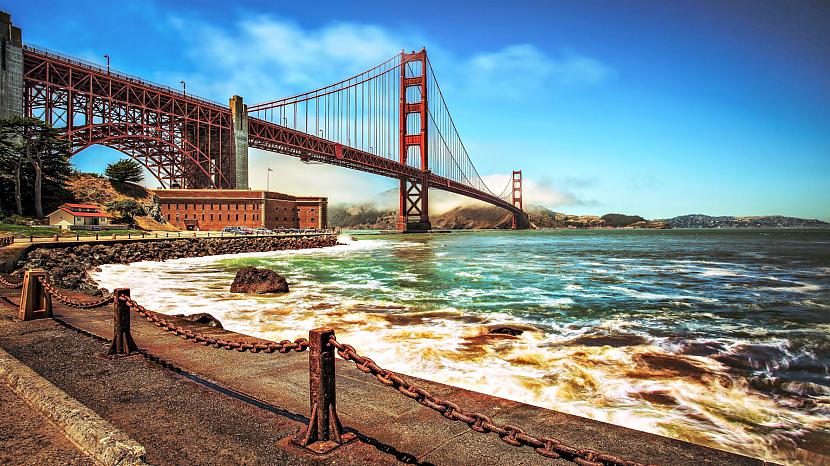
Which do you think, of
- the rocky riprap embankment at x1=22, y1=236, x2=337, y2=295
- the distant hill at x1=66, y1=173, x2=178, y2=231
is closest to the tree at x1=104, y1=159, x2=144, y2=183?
A: the distant hill at x1=66, y1=173, x2=178, y2=231

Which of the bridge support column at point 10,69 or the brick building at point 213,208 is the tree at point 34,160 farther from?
the brick building at point 213,208

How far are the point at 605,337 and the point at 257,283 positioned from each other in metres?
10.1

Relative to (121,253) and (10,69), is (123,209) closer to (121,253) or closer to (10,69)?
(10,69)

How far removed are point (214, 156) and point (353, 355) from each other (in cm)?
6759

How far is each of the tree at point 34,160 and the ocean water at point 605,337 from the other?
32674 mm

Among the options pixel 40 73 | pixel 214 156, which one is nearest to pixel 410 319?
pixel 40 73

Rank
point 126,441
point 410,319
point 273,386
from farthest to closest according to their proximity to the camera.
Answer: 1. point 410,319
2. point 273,386
3. point 126,441

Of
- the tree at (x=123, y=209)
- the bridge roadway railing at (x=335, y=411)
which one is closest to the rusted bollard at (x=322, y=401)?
the bridge roadway railing at (x=335, y=411)

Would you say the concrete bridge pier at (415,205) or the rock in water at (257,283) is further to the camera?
the concrete bridge pier at (415,205)

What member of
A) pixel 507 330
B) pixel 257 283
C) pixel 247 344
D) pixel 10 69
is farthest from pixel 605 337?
pixel 10 69

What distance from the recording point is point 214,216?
61969 mm

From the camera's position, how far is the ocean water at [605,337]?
5148 millimetres

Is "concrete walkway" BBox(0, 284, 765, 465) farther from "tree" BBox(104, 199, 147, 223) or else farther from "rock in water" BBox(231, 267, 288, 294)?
"tree" BBox(104, 199, 147, 223)

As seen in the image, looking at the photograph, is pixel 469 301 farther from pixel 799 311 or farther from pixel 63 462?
pixel 63 462
